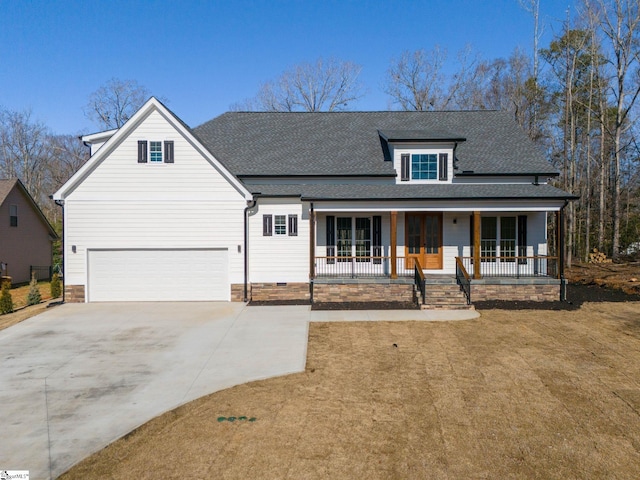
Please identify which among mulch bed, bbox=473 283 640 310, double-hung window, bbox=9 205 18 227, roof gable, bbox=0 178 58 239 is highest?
roof gable, bbox=0 178 58 239

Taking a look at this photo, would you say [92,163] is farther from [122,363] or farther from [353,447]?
[353,447]

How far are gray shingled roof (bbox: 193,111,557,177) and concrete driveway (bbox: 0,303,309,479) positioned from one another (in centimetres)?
645

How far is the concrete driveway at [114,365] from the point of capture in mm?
5824

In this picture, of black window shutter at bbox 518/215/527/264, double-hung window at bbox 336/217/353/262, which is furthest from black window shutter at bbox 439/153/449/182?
double-hung window at bbox 336/217/353/262

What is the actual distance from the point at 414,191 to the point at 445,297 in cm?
407

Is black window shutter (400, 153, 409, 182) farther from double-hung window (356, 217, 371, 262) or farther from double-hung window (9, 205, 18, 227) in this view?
double-hung window (9, 205, 18, 227)

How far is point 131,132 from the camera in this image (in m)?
15.0

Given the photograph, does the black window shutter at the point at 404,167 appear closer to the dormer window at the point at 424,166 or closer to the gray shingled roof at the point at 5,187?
the dormer window at the point at 424,166

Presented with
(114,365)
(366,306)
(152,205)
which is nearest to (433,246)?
(366,306)

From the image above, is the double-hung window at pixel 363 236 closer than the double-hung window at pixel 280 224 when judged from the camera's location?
No

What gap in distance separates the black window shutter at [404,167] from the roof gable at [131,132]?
6036mm

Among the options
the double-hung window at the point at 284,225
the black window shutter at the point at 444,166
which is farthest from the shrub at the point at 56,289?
the black window shutter at the point at 444,166

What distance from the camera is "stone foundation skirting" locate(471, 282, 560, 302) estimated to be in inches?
572

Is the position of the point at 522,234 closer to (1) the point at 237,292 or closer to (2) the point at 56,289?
(1) the point at 237,292
